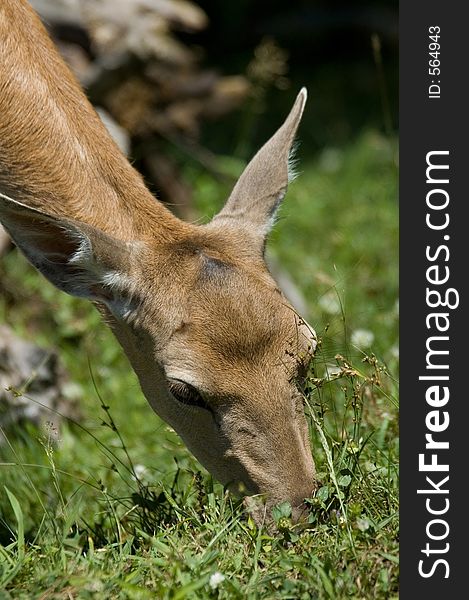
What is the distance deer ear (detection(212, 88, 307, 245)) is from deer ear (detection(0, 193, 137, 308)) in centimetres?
68

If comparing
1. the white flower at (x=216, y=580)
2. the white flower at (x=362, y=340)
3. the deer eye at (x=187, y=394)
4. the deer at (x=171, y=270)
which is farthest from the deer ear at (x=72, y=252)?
the white flower at (x=362, y=340)

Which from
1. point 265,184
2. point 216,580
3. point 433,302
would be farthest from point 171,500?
point 265,184

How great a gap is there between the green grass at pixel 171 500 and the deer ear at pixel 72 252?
548 millimetres

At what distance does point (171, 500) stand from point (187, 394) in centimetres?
44

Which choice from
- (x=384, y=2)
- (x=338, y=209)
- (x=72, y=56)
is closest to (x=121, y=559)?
(x=72, y=56)

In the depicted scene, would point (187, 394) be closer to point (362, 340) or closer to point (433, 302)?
point (433, 302)

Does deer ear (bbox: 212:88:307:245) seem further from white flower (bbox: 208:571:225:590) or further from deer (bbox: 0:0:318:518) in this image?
white flower (bbox: 208:571:225:590)

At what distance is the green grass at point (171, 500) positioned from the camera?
393cm

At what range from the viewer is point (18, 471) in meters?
5.43

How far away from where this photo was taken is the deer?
4.43m

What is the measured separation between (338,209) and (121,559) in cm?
585

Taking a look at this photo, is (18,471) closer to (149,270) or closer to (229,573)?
(149,270)

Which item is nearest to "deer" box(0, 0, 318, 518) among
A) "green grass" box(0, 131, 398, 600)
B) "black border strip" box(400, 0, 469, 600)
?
"green grass" box(0, 131, 398, 600)

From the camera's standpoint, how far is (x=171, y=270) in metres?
4.72
